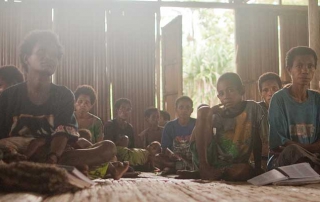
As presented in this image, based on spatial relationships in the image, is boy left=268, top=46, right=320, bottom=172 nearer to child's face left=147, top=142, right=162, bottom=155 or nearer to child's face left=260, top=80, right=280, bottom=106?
child's face left=260, top=80, right=280, bottom=106

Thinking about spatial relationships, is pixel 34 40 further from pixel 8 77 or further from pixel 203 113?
pixel 203 113

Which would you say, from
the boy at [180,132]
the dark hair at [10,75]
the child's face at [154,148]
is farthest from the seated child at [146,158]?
the dark hair at [10,75]

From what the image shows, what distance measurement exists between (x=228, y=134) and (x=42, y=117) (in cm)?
153

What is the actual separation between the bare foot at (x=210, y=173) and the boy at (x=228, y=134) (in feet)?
0.04

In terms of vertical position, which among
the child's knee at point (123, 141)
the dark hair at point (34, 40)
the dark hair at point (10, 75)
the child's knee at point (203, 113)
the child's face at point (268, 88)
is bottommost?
the child's knee at point (123, 141)

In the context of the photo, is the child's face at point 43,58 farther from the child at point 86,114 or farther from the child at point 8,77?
the child at point 86,114

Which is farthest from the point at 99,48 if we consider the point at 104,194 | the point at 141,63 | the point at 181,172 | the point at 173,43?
the point at 104,194

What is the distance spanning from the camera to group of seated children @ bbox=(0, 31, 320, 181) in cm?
323

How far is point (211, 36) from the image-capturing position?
2064cm

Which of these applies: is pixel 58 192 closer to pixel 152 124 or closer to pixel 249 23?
pixel 152 124

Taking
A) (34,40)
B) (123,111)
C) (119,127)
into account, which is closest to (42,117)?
(34,40)

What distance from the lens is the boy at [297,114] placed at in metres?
3.62

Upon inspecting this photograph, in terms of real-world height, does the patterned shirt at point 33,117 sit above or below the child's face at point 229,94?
below

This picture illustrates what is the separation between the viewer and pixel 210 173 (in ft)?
12.2
